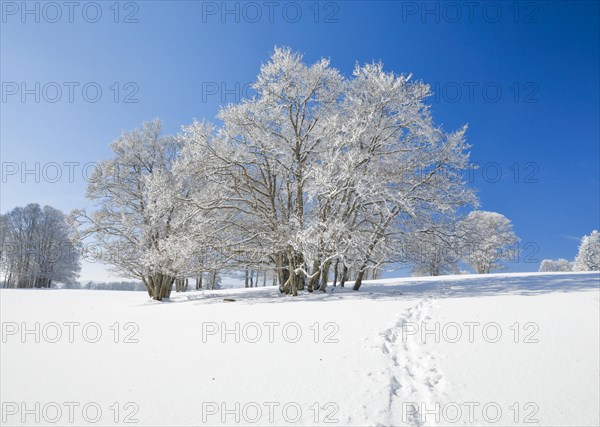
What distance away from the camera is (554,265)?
61.5 meters

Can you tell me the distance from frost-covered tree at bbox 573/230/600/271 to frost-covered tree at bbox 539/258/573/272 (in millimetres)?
12771

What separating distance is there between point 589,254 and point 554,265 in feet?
60.2

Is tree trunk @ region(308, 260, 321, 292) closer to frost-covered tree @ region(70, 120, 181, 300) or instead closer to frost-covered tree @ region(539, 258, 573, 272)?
frost-covered tree @ region(70, 120, 181, 300)

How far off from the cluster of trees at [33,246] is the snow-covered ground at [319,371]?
42.4 m

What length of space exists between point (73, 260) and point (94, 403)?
50.2m

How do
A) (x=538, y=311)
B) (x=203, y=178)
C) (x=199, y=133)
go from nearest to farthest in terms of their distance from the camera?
1. (x=538, y=311)
2. (x=199, y=133)
3. (x=203, y=178)

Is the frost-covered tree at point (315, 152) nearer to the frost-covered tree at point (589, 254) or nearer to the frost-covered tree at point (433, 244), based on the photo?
the frost-covered tree at point (433, 244)

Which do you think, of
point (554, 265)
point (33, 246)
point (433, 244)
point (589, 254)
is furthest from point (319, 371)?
point (554, 265)

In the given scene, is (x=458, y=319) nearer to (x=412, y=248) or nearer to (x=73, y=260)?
(x=412, y=248)

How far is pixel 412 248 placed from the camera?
1518cm

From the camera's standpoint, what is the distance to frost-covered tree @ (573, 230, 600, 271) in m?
44.5

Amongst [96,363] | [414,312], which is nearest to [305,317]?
[414,312]

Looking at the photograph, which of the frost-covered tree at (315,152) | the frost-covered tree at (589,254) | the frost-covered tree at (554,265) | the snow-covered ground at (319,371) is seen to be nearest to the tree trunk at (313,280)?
the frost-covered tree at (315,152)

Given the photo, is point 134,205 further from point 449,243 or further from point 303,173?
point 449,243
